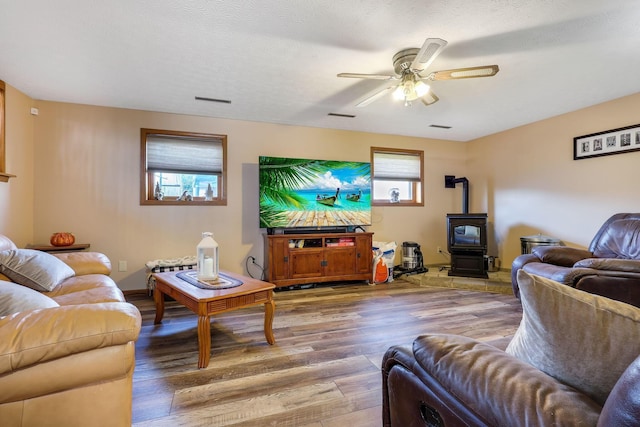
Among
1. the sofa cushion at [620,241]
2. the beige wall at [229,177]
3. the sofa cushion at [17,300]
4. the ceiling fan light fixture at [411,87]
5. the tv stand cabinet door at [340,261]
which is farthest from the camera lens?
the tv stand cabinet door at [340,261]

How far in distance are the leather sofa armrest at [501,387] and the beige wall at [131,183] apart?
3.75 meters

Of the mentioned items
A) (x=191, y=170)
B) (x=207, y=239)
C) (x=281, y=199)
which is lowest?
(x=207, y=239)

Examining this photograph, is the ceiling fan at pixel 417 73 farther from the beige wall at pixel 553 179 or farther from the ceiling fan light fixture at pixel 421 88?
the beige wall at pixel 553 179

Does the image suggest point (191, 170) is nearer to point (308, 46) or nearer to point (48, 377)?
point (308, 46)

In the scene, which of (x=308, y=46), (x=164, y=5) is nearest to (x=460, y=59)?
(x=308, y=46)

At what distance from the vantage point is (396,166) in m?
5.33

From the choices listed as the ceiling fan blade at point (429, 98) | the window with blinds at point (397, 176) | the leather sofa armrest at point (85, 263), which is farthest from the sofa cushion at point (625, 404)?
the window with blinds at point (397, 176)

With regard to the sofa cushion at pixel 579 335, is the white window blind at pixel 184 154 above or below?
above

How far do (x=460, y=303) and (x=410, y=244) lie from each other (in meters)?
1.52

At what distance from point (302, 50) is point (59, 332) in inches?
93.8

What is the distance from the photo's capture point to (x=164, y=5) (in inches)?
76.0

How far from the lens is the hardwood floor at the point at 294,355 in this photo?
1.65 meters

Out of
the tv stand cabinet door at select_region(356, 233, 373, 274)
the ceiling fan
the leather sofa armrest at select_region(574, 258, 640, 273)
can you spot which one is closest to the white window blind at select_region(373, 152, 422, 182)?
the tv stand cabinet door at select_region(356, 233, 373, 274)

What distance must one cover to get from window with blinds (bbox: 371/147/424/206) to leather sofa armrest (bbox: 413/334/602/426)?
429cm
